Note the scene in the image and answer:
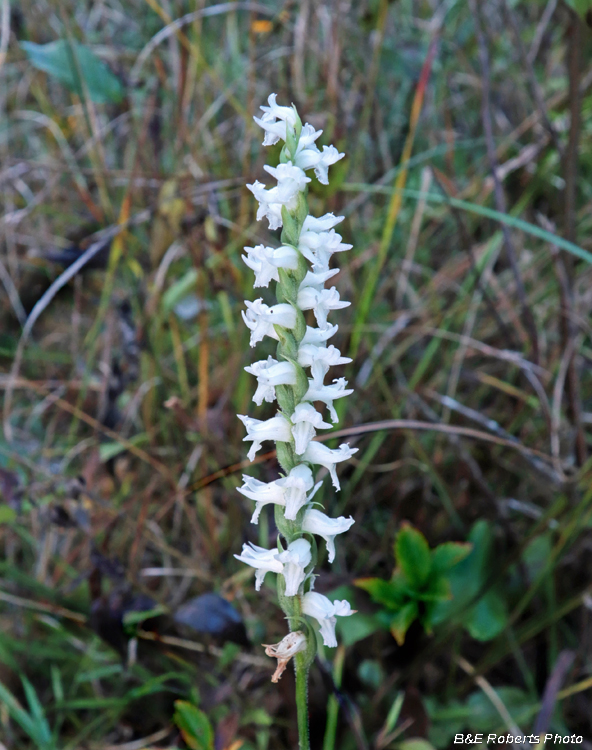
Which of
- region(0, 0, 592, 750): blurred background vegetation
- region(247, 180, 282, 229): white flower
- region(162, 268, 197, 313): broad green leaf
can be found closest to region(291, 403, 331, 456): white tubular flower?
region(247, 180, 282, 229): white flower

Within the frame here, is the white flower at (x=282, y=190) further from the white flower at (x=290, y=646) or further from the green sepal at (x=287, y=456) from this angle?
A: the white flower at (x=290, y=646)

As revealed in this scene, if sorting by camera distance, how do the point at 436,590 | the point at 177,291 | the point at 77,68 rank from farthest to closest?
the point at 177,291
the point at 77,68
the point at 436,590

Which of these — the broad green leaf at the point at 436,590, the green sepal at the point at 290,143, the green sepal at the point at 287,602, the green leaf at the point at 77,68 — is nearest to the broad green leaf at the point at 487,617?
the broad green leaf at the point at 436,590

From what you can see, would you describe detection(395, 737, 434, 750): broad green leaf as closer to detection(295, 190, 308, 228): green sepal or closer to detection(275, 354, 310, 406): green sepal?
detection(275, 354, 310, 406): green sepal

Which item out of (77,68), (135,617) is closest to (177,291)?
(77,68)

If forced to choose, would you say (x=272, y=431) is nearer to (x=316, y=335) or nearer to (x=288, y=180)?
(x=316, y=335)

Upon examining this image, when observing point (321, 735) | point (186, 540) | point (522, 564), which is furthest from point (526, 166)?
point (321, 735)

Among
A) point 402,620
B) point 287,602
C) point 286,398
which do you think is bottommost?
point 402,620
